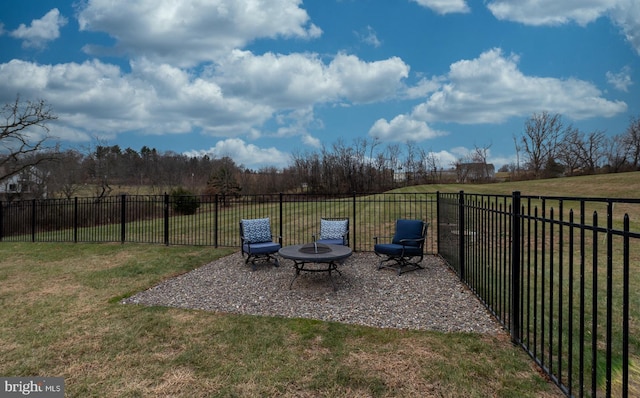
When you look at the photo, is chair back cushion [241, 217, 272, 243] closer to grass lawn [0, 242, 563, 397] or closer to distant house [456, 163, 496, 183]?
grass lawn [0, 242, 563, 397]

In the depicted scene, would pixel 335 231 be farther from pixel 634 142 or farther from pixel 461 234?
pixel 634 142

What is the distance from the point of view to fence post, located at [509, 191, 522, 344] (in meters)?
3.38

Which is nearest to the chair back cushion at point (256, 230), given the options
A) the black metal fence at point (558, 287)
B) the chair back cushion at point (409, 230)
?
the black metal fence at point (558, 287)

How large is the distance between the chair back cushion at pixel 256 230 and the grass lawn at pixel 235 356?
2.94 meters

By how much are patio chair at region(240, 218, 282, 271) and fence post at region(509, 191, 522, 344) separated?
452cm

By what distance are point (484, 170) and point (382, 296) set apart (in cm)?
3587

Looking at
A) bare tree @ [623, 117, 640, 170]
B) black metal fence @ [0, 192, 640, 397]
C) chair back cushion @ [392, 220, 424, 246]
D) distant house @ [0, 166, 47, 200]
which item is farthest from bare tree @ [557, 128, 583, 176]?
distant house @ [0, 166, 47, 200]

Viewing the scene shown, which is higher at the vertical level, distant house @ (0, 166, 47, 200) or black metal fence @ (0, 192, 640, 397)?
distant house @ (0, 166, 47, 200)

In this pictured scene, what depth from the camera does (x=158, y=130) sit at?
16297mm

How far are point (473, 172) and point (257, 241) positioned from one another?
3358cm

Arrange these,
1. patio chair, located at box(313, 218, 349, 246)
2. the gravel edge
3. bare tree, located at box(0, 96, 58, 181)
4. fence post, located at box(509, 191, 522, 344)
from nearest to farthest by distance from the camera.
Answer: fence post, located at box(509, 191, 522, 344) < the gravel edge < patio chair, located at box(313, 218, 349, 246) < bare tree, located at box(0, 96, 58, 181)

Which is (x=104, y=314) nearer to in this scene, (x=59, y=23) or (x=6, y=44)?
(x=59, y=23)

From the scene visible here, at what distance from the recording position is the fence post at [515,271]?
11.1 ft

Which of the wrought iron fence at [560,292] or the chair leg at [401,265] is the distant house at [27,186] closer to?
the chair leg at [401,265]
